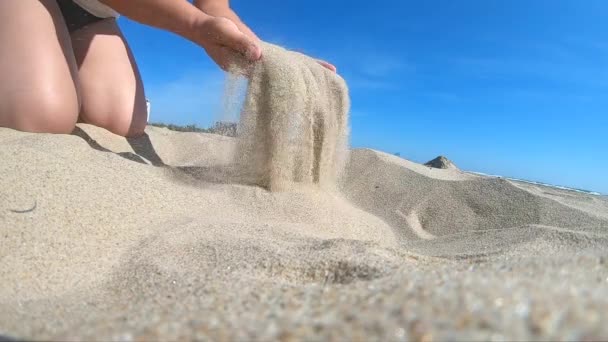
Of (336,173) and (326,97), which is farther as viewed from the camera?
(336,173)

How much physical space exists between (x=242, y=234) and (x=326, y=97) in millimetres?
1202

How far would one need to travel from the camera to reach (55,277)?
105cm

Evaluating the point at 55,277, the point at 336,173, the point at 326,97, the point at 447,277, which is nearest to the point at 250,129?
the point at 326,97

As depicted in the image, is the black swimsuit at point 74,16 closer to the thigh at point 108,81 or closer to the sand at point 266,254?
the thigh at point 108,81

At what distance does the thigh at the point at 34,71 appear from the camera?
6.40 ft

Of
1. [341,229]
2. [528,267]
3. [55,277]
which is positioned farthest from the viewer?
[341,229]

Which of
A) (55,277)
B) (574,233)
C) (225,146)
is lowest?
(55,277)

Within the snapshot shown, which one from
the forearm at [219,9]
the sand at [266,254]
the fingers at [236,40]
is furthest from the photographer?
the forearm at [219,9]

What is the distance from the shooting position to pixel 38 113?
1983mm

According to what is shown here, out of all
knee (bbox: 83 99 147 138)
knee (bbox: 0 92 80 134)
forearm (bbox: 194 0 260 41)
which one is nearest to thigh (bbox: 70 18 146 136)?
knee (bbox: 83 99 147 138)

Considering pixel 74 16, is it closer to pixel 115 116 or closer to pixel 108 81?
pixel 108 81

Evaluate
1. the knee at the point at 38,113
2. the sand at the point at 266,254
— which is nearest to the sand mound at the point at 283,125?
the sand at the point at 266,254

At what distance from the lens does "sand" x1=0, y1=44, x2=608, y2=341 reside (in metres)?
0.49

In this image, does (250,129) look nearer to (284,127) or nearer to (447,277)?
(284,127)
